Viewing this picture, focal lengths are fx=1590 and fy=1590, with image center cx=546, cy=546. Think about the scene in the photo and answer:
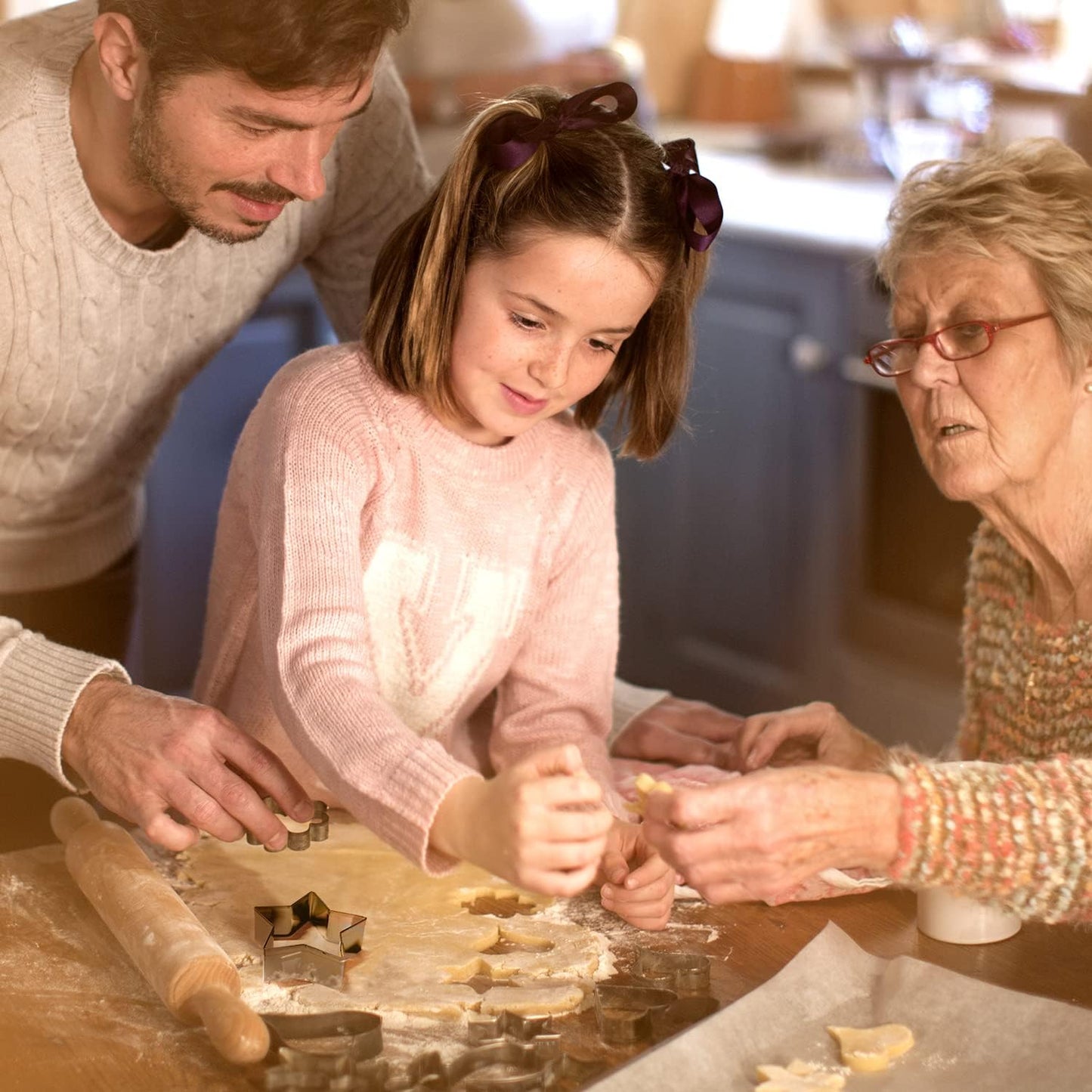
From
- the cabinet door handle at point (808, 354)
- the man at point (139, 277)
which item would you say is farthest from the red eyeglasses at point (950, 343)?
the cabinet door handle at point (808, 354)

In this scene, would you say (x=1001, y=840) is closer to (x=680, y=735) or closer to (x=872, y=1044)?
(x=872, y=1044)

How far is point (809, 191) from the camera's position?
125 inches

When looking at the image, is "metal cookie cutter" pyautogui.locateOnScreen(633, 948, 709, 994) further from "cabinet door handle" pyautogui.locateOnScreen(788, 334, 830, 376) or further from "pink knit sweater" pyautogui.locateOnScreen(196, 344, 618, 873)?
"cabinet door handle" pyautogui.locateOnScreen(788, 334, 830, 376)

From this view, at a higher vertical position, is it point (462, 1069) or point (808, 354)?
point (462, 1069)

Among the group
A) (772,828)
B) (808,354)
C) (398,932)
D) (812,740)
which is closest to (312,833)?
(398,932)

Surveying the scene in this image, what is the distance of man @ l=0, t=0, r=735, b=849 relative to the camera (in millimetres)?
1332

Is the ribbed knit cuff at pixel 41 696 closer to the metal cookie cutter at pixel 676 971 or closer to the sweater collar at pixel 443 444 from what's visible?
the sweater collar at pixel 443 444

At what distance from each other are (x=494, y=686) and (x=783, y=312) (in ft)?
5.33

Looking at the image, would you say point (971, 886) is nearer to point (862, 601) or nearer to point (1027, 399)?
point (1027, 399)

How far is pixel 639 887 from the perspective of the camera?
4.14 ft

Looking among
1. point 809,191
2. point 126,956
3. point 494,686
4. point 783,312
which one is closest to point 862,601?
point 783,312

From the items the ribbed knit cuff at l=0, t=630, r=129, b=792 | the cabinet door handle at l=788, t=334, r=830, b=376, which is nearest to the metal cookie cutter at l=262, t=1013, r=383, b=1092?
the ribbed knit cuff at l=0, t=630, r=129, b=792

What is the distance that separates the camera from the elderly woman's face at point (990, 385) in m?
1.37

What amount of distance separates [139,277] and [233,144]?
25cm
